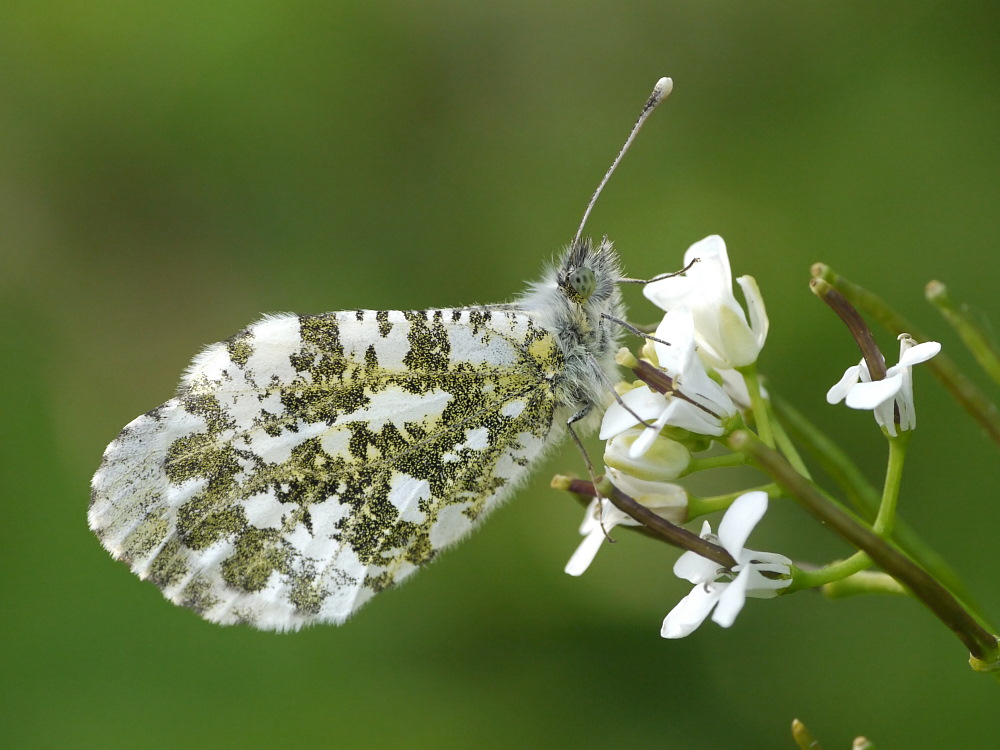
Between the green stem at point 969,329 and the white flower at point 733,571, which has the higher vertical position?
the green stem at point 969,329

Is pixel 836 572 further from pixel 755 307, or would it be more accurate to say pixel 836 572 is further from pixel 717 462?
pixel 755 307

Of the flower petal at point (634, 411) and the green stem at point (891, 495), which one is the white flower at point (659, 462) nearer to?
the flower petal at point (634, 411)

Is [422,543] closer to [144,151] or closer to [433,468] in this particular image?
[433,468]

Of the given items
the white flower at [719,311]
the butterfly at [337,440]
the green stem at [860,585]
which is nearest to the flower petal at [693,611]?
the green stem at [860,585]

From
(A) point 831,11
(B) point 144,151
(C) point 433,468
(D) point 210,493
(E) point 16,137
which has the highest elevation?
(E) point 16,137

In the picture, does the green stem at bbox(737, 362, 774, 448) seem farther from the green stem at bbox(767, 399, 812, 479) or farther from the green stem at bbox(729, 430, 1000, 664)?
the green stem at bbox(729, 430, 1000, 664)

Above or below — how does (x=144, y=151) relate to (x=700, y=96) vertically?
above

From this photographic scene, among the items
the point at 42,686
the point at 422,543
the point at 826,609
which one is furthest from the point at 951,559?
the point at 42,686
